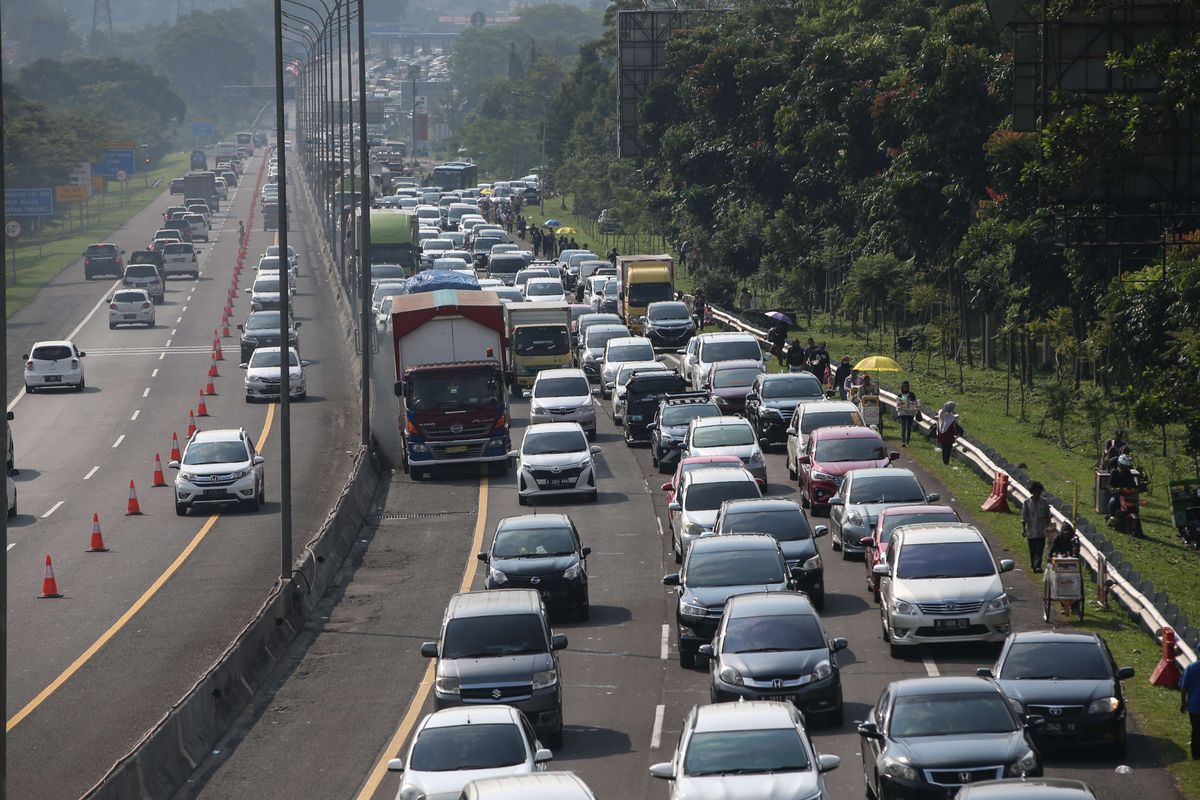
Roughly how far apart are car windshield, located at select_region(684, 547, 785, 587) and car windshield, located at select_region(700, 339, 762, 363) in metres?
25.3

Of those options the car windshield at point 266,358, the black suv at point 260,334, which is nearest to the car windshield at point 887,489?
the car windshield at point 266,358

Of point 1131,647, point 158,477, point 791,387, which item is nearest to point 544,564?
point 1131,647

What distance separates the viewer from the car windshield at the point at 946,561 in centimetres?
2636

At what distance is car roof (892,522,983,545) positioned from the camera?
26.9 m

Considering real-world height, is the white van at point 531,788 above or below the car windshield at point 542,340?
below

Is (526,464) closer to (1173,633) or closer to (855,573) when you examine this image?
(855,573)

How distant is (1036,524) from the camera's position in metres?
31.4

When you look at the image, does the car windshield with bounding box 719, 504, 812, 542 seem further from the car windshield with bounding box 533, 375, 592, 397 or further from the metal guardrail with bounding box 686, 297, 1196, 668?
the car windshield with bounding box 533, 375, 592, 397

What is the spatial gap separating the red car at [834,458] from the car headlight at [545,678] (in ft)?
48.2

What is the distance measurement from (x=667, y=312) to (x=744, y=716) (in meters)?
46.6

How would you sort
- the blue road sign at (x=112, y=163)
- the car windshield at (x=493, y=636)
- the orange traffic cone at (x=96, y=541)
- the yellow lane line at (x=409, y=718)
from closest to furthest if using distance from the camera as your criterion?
the yellow lane line at (x=409, y=718) → the car windshield at (x=493, y=636) → the orange traffic cone at (x=96, y=541) → the blue road sign at (x=112, y=163)

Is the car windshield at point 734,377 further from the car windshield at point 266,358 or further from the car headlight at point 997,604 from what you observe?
the car headlight at point 997,604

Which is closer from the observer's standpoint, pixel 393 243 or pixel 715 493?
pixel 715 493

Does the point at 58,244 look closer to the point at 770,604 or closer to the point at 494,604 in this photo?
the point at 494,604
